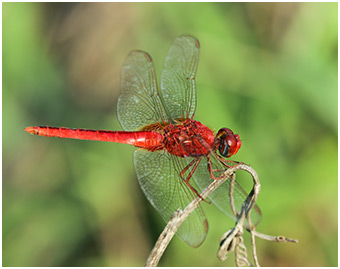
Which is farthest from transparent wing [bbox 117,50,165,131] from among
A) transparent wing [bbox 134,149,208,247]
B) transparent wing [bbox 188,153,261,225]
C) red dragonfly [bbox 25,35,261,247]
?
transparent wing [bbox 188,153,261,225]

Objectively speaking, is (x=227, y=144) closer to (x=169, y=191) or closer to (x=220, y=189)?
(x=220, y=189)

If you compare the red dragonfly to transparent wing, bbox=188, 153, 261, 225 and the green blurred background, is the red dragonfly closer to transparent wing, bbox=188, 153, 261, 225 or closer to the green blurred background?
transparent wing, bbox=188, 153, 261, 225

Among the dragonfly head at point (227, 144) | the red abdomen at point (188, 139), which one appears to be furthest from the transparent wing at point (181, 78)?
the dragonfly head at point (227, 144)

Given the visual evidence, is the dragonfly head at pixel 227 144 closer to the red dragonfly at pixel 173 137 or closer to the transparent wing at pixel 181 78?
the red dragonfly at pixel 173 137

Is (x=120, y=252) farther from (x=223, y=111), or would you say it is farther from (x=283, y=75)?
(x=283, y=75)

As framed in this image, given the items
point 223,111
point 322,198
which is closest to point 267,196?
point 322,198

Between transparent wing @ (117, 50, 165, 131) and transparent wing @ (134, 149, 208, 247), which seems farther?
transparent wing @ (117, 50, 165, 131)
